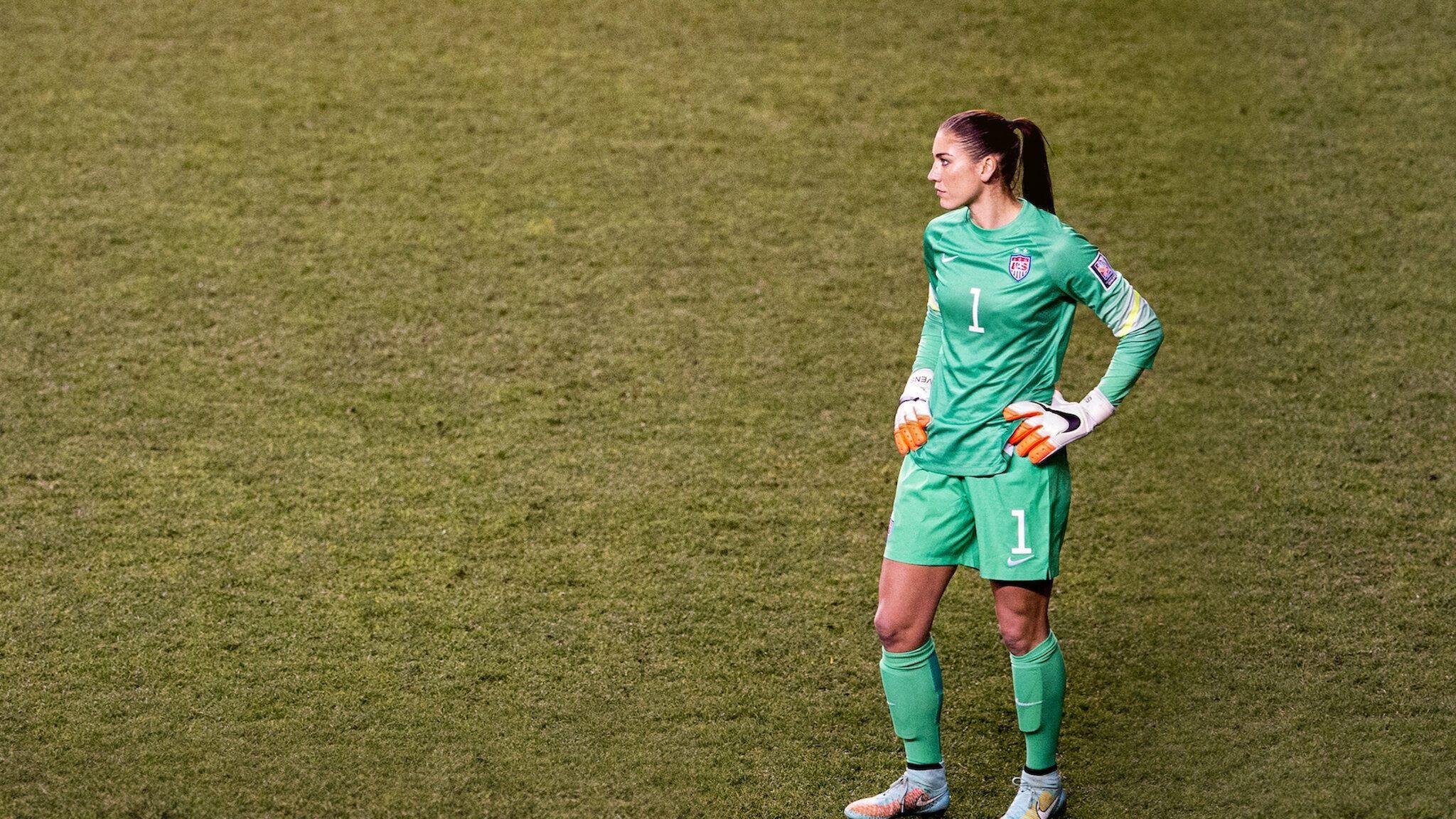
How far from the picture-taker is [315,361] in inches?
205

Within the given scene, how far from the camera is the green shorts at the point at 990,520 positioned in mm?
3162

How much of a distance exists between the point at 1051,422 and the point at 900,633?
23.7 inches

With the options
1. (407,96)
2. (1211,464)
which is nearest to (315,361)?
(407,96)

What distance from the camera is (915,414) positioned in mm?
3299

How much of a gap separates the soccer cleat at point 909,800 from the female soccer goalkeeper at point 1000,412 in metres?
0.17

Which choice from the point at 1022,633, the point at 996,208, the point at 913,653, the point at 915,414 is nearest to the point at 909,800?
the point at 913,653

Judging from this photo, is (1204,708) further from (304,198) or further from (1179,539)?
(304,198)

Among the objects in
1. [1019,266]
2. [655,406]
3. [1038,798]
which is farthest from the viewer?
[655,406]

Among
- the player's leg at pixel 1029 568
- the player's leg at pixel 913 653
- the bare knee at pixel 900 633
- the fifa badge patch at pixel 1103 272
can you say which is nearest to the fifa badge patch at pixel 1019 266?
the fifa badge patch at pixel 1103 272

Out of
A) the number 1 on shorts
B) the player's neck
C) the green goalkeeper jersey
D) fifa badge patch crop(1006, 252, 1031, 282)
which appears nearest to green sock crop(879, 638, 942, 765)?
the number 1 on shorts

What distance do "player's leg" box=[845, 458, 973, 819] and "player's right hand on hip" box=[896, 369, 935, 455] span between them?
0.08 meters

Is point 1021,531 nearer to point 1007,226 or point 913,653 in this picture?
point 913,653

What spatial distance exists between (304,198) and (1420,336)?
14.4 feet

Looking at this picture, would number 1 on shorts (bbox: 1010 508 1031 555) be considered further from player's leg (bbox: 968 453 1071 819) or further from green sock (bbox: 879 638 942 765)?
green sock (bbox: 879 638 942 765)
